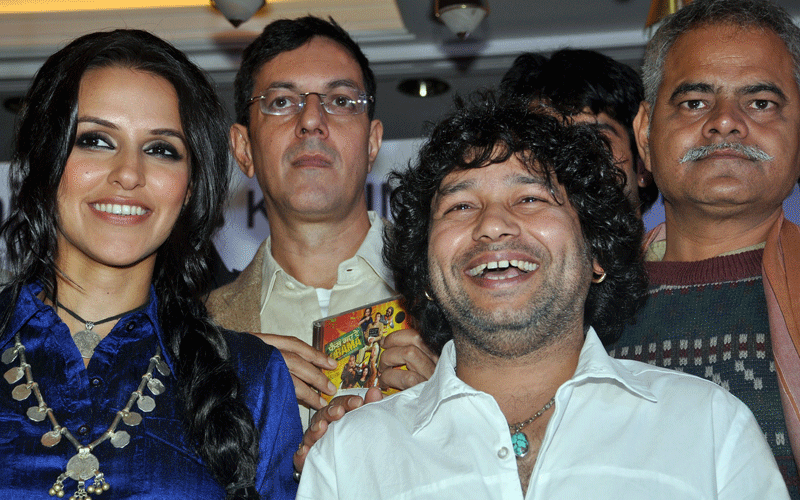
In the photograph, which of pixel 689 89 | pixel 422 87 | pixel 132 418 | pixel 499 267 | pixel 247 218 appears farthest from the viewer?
pixel 422 87

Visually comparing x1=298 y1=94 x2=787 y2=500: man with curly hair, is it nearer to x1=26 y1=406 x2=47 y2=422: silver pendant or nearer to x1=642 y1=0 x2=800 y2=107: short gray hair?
x1=642 y1=0 x2=800 y2=107: short gray hair

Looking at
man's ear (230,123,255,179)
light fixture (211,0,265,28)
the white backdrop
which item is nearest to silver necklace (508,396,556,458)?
man's ear (230,123,255,179)

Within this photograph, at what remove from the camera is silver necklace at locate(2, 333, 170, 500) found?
200cm

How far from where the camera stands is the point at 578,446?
203cm

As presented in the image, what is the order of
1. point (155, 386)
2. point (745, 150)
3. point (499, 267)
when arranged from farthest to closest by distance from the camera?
point (745, 150) < point (499, 267) < point (155, 386)

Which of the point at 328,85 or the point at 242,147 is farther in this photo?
the point at 242,147

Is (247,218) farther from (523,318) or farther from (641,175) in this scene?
(523,318)

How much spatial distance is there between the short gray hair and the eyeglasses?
108 centimetres

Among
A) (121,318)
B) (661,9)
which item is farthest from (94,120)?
(661,9)

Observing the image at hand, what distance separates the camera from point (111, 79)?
2330 mm

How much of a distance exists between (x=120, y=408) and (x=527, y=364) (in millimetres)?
1044

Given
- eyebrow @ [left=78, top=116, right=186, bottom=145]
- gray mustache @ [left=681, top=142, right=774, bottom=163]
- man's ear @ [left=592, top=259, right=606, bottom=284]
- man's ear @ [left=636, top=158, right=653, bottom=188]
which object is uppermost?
eyebrow @ [left=78, top=116, right=186, bottom=145]

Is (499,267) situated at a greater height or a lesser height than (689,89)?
lesser

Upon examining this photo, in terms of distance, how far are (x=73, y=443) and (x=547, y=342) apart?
1.20 m
